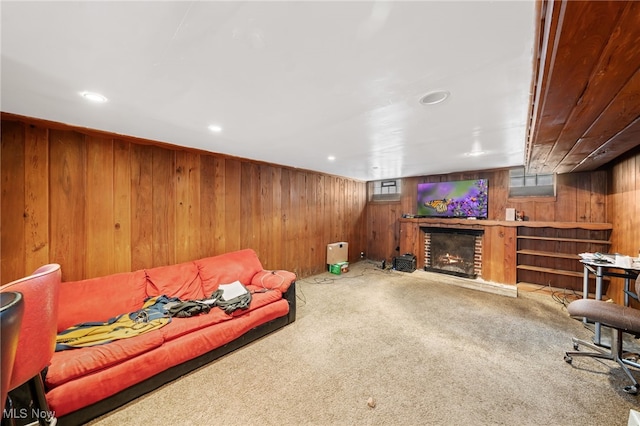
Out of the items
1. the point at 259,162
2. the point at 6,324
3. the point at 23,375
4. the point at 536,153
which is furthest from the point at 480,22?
the point at 259,162

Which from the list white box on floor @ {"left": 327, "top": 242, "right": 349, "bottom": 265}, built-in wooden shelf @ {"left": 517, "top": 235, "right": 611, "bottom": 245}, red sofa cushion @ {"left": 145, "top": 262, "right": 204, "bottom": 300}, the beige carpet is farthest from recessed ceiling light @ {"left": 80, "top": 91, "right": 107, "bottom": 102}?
built-in wooden shelf @ {"left": 517, "top": 235, "right": 611, "bottom": 245}

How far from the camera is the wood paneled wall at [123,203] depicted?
2053 mm

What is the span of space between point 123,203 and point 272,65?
243 cm

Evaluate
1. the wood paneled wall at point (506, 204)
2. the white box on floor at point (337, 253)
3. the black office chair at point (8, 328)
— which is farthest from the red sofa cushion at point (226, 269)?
the wood paneled wall at point (506, 204)

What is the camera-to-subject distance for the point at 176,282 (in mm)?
2689

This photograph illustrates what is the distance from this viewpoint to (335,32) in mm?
1046

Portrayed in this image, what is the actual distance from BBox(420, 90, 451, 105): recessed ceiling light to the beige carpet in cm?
221

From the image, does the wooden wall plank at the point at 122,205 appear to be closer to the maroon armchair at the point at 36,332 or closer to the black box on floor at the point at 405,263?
the maroon armchair at the point at 36,332

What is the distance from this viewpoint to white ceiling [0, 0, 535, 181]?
0.95 m

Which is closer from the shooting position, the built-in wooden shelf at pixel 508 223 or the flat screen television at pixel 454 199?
the built-in wooden shelf at pixel 508 223

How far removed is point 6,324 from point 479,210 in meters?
5.61

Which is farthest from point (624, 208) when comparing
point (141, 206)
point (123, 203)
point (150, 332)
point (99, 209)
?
point (99, 209)

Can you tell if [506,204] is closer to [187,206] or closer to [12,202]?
[187,206]

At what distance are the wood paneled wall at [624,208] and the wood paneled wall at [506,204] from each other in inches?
8.5
